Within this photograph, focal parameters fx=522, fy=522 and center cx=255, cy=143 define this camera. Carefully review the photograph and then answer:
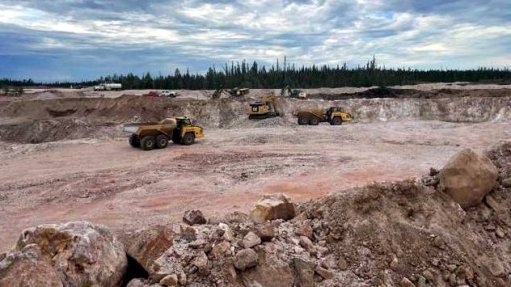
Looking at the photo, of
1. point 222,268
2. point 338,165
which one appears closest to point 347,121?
point 338,165

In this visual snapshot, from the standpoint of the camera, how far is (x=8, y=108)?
42969mm

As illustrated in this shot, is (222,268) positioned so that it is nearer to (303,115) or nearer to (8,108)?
(303,115)

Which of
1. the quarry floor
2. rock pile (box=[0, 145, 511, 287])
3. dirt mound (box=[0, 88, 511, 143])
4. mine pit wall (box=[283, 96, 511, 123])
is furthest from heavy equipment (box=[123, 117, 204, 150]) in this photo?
rock pile (box=[0, 145, 511, 287])

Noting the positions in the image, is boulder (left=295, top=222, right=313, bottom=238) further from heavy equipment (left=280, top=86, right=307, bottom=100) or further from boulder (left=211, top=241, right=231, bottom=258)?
heavy equipment (left=280, top=86, right=307, bottom=100)

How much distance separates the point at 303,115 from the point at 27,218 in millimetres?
20804

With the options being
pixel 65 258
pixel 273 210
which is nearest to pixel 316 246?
pixel 273 210

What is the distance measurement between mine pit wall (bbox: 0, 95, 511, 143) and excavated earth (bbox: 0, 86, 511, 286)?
0.10m

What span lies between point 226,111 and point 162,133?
12.2 metres

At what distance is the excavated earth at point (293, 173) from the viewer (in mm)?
7328

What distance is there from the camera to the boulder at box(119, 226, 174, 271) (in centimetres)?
641

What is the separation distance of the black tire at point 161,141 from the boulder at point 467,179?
16.4 m

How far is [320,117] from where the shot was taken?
105 feet

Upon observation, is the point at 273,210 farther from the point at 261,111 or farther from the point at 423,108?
the point at 423,108

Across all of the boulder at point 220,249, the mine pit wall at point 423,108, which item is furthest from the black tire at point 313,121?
the boulder at point 220,249
